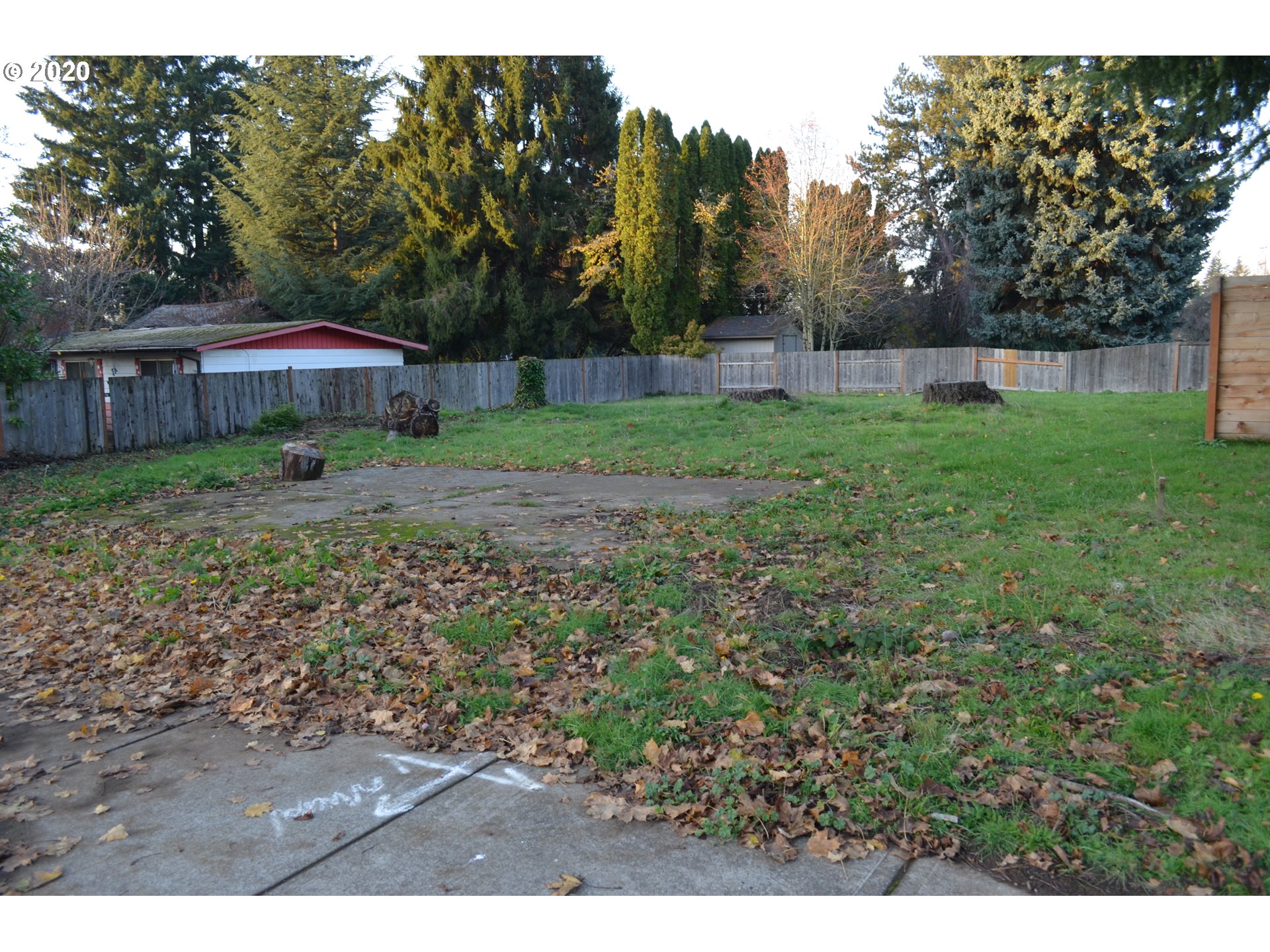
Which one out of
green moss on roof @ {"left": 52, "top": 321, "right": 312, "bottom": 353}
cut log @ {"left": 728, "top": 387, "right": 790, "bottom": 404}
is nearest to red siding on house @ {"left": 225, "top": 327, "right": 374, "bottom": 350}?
green moss on roof @ {"left": 52, "top": 321, "right": 312, "bottom": 353}

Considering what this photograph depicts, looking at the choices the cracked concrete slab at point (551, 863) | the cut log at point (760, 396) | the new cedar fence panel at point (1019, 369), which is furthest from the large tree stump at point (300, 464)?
the new cedar fence panel at point (1019, 369)

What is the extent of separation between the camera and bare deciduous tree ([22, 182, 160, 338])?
106 ft

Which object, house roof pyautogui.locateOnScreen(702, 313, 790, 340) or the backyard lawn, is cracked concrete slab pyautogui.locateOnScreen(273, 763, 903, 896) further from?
house roof pyautogui.locateOnScreen(702, 313, 790, 340)

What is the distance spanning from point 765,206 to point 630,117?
24.9ft

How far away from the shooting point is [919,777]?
143 inches

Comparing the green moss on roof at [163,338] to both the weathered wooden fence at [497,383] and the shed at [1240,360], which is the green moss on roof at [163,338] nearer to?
the weathered wooden fence at [497,383]

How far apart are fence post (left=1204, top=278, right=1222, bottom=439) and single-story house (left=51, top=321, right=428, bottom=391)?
68.6ft

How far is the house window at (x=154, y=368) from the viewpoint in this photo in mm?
25266

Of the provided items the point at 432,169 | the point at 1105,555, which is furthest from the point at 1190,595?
the point at 432,169

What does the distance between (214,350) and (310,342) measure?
124 inches

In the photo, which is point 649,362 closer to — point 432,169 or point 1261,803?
point 432,169

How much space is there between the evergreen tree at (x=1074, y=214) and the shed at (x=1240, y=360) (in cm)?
1864

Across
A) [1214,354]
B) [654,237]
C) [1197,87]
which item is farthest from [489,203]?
[1197,87]

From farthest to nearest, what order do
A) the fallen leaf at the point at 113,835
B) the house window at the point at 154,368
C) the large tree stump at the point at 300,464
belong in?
the house window at the point at 154,368
the large tree stump at the point at 300,464
the fallen leaf at the point at 113,835
